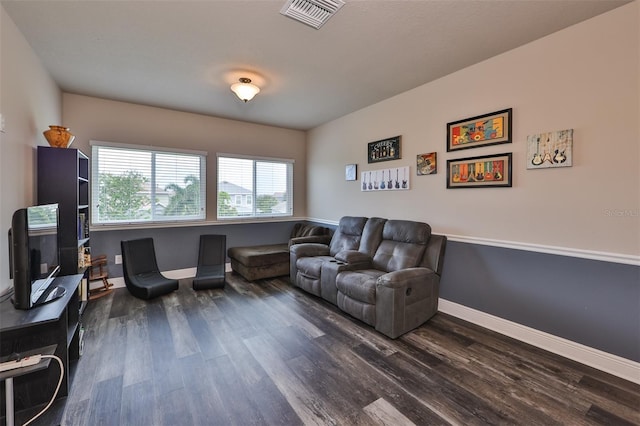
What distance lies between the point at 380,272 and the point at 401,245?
42 centimetres

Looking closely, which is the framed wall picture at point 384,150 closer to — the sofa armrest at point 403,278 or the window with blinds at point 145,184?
the sofa armrest at point 403,278

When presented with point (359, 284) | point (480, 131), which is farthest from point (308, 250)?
point (480, 131)

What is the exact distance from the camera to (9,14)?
211cm

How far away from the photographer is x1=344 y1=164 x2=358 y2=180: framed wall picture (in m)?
Result: 4.46

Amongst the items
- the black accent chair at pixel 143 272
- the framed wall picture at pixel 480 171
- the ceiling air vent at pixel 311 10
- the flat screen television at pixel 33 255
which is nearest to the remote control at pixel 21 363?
the flat screen television at pixel 33 255

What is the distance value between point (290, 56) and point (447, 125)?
1.86 metres

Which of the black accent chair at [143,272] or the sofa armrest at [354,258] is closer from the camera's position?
the sofa armrest at [354,258]

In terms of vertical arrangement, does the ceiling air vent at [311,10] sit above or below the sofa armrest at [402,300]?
above

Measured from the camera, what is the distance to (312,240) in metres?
4.55

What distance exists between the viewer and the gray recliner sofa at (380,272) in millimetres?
2668

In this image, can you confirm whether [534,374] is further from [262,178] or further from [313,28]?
[262,178]

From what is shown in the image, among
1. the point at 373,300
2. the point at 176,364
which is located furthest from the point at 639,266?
the point at 176,364

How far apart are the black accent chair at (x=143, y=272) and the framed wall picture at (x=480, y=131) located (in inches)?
156

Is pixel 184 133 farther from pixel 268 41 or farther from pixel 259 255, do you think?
pixel 268 41
